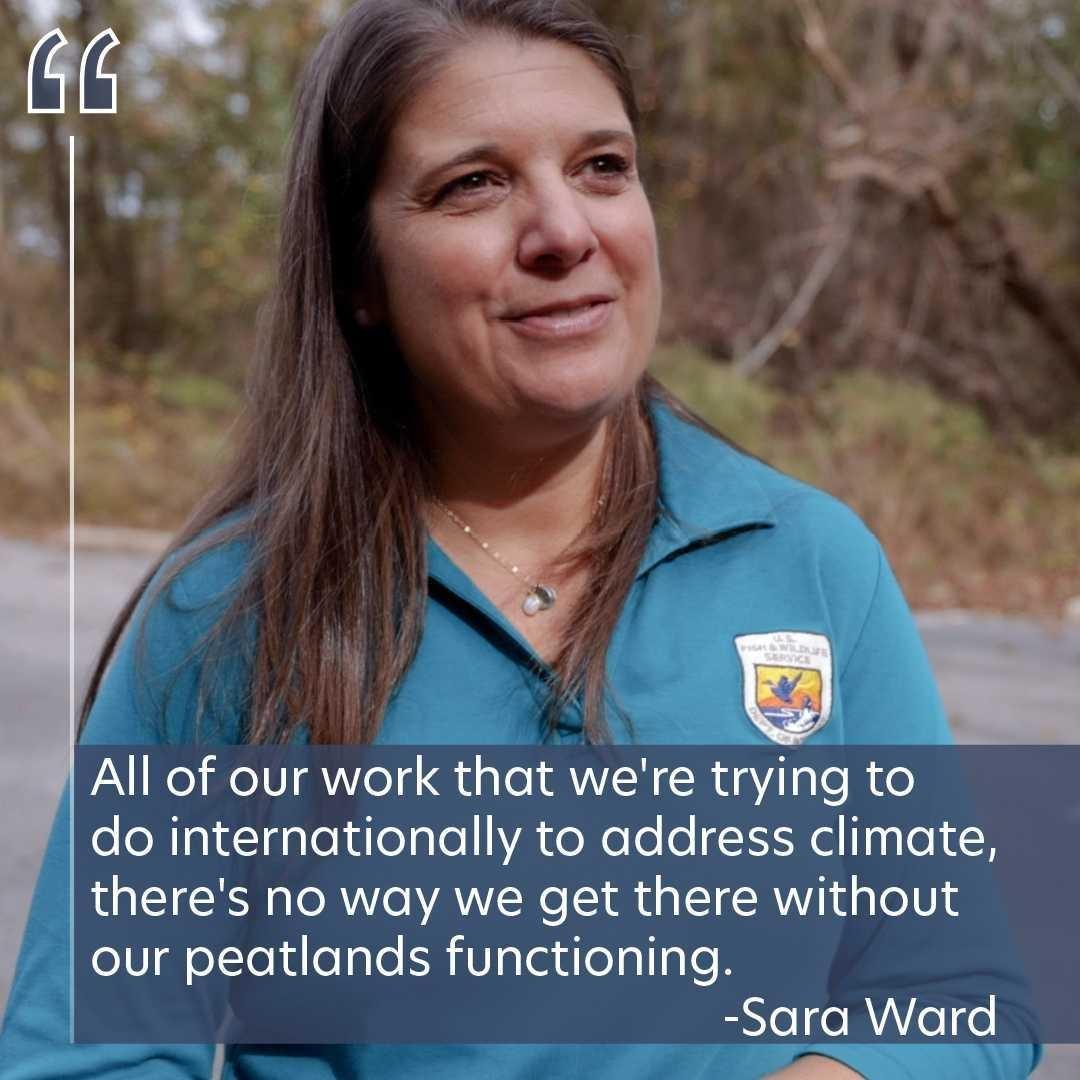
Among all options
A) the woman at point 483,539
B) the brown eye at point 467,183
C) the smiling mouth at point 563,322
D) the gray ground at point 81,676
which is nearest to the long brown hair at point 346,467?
the woman at point 483,539

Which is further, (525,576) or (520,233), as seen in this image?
(525,576)

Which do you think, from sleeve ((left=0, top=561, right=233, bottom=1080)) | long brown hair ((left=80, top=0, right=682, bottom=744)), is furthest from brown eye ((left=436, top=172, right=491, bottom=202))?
sleeve ((left=0, top=561, right=233, bottom=1080))

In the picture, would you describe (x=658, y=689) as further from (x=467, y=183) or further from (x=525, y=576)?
(x=467, y=183)

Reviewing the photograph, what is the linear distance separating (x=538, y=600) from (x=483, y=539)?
0.33 feet

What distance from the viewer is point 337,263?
163cm

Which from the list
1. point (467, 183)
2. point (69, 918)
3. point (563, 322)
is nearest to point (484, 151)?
point (467, 183)

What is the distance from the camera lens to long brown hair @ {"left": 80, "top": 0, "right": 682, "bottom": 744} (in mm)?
1448

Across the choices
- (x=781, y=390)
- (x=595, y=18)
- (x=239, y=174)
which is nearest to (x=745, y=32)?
(x=781, y=390)

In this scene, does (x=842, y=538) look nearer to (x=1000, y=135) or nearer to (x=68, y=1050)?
(x=68, y=1050)

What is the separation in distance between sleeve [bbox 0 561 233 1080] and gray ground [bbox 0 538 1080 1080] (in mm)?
2105

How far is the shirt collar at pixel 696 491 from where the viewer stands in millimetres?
1548

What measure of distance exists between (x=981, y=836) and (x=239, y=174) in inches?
459

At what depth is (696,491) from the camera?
1606mm

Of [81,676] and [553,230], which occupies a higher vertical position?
[81,676]
